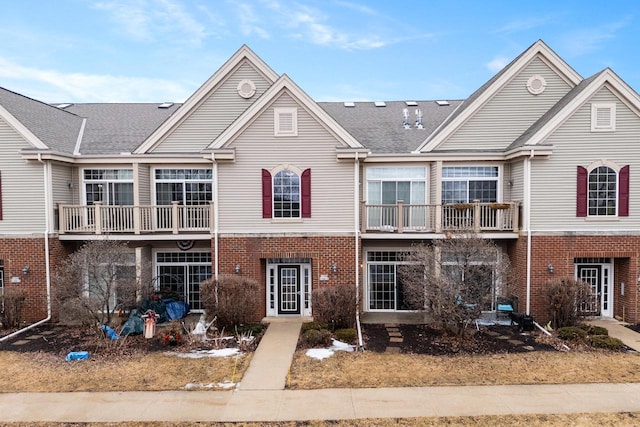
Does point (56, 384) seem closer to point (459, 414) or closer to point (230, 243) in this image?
point (230, 243)

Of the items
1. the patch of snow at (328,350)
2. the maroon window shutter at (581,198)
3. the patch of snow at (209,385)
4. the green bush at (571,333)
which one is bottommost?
the patch of snow at (328,350)

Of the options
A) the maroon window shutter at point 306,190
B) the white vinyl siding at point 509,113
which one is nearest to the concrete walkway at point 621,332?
the white vinyl siding at point 509,113

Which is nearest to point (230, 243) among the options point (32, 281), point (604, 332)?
point (32, 281)

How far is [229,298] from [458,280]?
737cm

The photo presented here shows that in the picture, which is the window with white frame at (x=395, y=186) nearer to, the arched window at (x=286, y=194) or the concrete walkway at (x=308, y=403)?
the arched window at (x=286, y=194)

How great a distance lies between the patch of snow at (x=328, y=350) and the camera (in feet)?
36.1

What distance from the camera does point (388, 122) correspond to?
1800cm

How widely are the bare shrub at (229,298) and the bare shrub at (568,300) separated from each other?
10.1 metres

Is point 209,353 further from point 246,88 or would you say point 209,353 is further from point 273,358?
point 246,88

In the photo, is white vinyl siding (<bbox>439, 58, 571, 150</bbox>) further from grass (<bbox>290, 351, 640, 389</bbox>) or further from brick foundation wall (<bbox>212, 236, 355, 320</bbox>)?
grass (<bbox>290, 351, 640, 389</bbox>)

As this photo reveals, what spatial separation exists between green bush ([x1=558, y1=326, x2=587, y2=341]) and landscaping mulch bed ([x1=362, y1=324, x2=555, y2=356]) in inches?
28.9

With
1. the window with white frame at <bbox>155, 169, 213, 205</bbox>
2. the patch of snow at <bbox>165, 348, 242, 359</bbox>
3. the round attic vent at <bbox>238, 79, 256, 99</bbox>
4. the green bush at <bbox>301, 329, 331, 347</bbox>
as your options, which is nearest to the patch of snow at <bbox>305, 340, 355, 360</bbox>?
the green bush at <bbox>301, 329, 331, 347</bbox>

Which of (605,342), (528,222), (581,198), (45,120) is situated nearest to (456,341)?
(605,342)

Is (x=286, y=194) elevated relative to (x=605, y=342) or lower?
elevated
